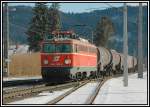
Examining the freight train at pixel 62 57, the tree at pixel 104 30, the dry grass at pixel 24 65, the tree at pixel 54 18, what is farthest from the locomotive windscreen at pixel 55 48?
the tree at pixel 104 30

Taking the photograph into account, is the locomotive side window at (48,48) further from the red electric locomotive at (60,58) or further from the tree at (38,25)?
the tree at (38,25)

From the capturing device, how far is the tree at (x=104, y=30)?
14250 centimetres

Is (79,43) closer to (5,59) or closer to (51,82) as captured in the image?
(51,82)

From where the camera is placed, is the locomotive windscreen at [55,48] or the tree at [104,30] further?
the tree at [104,30]

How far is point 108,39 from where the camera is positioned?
14600cm

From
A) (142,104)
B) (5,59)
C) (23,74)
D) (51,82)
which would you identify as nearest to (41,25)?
(23,74)

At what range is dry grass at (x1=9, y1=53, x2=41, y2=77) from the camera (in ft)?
204

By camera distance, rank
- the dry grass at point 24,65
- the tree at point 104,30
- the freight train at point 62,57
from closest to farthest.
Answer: the freight train at point 62,57
the dry grass at point 24,65
the tree at point 104,30

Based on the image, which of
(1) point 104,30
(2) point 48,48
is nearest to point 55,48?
(2) point 48,48

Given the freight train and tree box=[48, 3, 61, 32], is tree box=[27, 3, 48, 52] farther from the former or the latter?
the freight train

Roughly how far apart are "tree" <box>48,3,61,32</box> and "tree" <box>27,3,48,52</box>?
49.4 inches

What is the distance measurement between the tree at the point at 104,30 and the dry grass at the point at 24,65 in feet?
249

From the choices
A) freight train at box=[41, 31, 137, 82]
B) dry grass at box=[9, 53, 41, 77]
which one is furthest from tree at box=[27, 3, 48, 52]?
freight train at box=[41, 31, 137, 82]

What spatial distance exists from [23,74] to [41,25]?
115 feet
